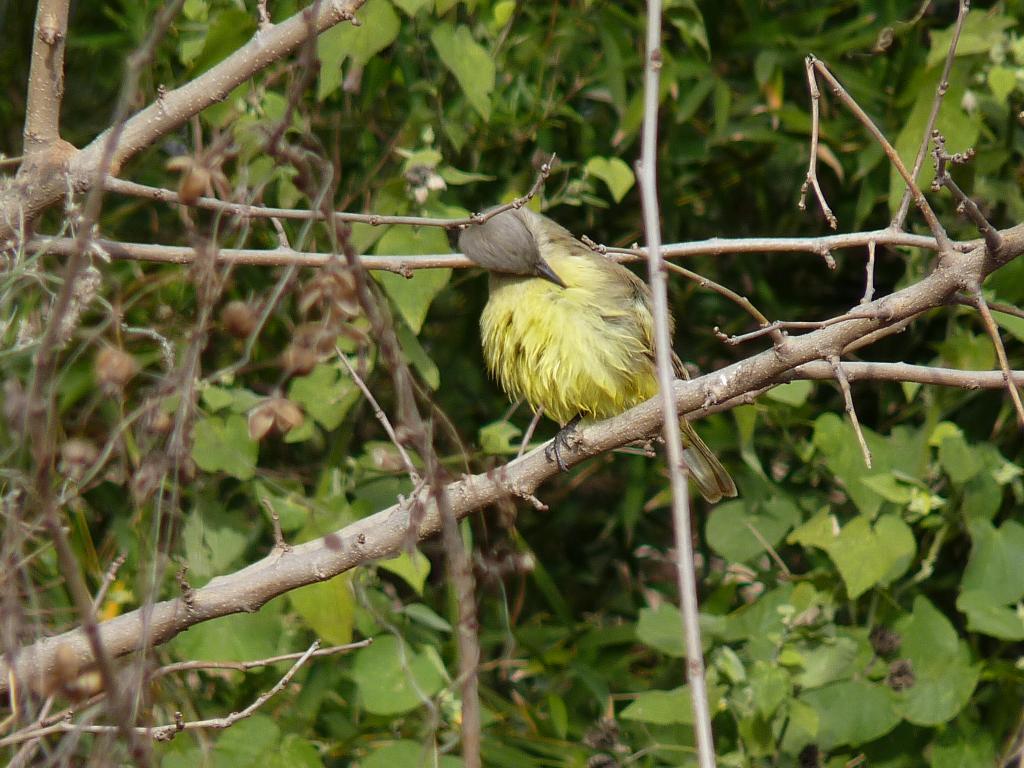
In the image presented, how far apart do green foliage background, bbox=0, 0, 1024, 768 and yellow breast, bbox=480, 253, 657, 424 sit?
0.19m

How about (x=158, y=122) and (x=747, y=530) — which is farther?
(x=747, y=530)

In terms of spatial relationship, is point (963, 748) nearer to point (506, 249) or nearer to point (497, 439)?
point (497, 439)

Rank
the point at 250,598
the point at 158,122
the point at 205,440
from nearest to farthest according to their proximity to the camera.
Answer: the point at 250,598, the point at 158,122, the point at 205,440

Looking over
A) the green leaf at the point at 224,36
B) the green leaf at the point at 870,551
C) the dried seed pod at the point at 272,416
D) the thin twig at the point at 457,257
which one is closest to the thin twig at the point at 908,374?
the thin twig at the point at 457,257

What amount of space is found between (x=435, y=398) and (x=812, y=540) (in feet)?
4.40

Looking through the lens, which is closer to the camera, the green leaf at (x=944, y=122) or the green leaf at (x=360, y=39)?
the green leaf at (x=360, y=39)

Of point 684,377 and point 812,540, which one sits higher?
point 684,377

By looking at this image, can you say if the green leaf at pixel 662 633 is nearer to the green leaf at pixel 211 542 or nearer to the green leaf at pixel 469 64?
the green leaf at pixel 211 542

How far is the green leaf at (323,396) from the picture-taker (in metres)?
3.34

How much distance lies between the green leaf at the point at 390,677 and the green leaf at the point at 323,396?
607 mm

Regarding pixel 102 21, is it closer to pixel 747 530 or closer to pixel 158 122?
pixel 158 122

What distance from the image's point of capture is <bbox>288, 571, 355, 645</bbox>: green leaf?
310 centimetres

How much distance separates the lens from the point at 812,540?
3.48 metres

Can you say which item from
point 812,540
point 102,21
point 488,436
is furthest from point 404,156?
point 812,540
